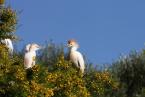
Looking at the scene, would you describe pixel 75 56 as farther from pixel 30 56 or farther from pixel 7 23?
pixel 7 23

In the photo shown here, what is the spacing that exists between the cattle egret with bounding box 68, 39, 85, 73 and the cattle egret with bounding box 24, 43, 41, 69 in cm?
183

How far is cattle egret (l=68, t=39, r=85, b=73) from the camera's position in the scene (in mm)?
28516

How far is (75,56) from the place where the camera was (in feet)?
94.8

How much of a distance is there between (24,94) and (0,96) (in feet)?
2.53

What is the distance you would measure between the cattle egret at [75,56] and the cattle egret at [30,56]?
6.02ft

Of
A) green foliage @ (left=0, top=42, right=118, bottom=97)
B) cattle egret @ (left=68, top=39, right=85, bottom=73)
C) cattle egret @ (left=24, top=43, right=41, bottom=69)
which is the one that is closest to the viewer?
green foliage @ (left=0, top=42, right=118, bottom=97)

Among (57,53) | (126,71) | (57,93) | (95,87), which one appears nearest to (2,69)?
(57,93)

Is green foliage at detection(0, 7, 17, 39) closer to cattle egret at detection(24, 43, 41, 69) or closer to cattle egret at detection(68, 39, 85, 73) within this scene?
cattle egret at detection(24, 43, 41, 69)

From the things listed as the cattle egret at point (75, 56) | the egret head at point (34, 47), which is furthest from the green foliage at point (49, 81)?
the egret head at point (34, 47)

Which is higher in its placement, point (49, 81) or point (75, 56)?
point (75, 56)

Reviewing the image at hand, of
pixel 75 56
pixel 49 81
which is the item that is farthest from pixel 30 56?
pixel 75 56

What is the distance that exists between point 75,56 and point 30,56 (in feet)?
9.97

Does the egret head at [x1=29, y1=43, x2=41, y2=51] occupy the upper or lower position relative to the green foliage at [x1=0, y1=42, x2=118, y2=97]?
upper

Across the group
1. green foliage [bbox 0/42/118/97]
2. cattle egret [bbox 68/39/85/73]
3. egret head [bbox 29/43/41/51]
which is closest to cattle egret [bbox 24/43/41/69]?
egret head [bbox 29/43/41/51]
